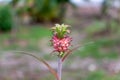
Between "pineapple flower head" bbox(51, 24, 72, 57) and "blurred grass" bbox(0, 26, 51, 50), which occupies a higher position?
"blurred grass" bbox(0, 26, 51, 50)

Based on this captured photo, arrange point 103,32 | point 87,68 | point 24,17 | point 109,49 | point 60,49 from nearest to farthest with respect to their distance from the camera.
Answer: point 60,49
point 87,68
point 109,49
point 103,32
point 24,17

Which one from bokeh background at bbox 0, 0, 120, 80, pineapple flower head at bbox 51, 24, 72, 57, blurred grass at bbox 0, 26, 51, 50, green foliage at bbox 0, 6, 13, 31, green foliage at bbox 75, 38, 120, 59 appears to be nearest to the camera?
pineapple flower head at bbox 51, 24, 72, 57

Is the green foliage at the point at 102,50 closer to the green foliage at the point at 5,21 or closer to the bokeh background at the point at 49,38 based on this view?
the bokeh background at the point at 49,38

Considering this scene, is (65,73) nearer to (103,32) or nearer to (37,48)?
(37,48)

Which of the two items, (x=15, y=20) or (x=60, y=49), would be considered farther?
(x=15, y=20)

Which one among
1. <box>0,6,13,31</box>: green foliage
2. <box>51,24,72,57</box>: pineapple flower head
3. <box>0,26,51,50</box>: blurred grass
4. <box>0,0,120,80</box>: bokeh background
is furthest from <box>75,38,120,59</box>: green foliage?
<box>51,24,72,57</box>: pineapple flower head

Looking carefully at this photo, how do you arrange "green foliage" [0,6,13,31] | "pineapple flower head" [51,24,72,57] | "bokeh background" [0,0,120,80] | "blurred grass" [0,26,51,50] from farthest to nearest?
"green foliage" [0,6,13,31]
"blurred grass" [0,26,51,50]
"bokeh background" [0,0,120,80]
"pineapple flower head" [51,24,72,57]

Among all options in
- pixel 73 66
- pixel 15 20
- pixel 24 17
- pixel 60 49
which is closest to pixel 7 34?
pixel 15 20

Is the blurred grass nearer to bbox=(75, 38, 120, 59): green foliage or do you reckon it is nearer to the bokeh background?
the bokeh background
